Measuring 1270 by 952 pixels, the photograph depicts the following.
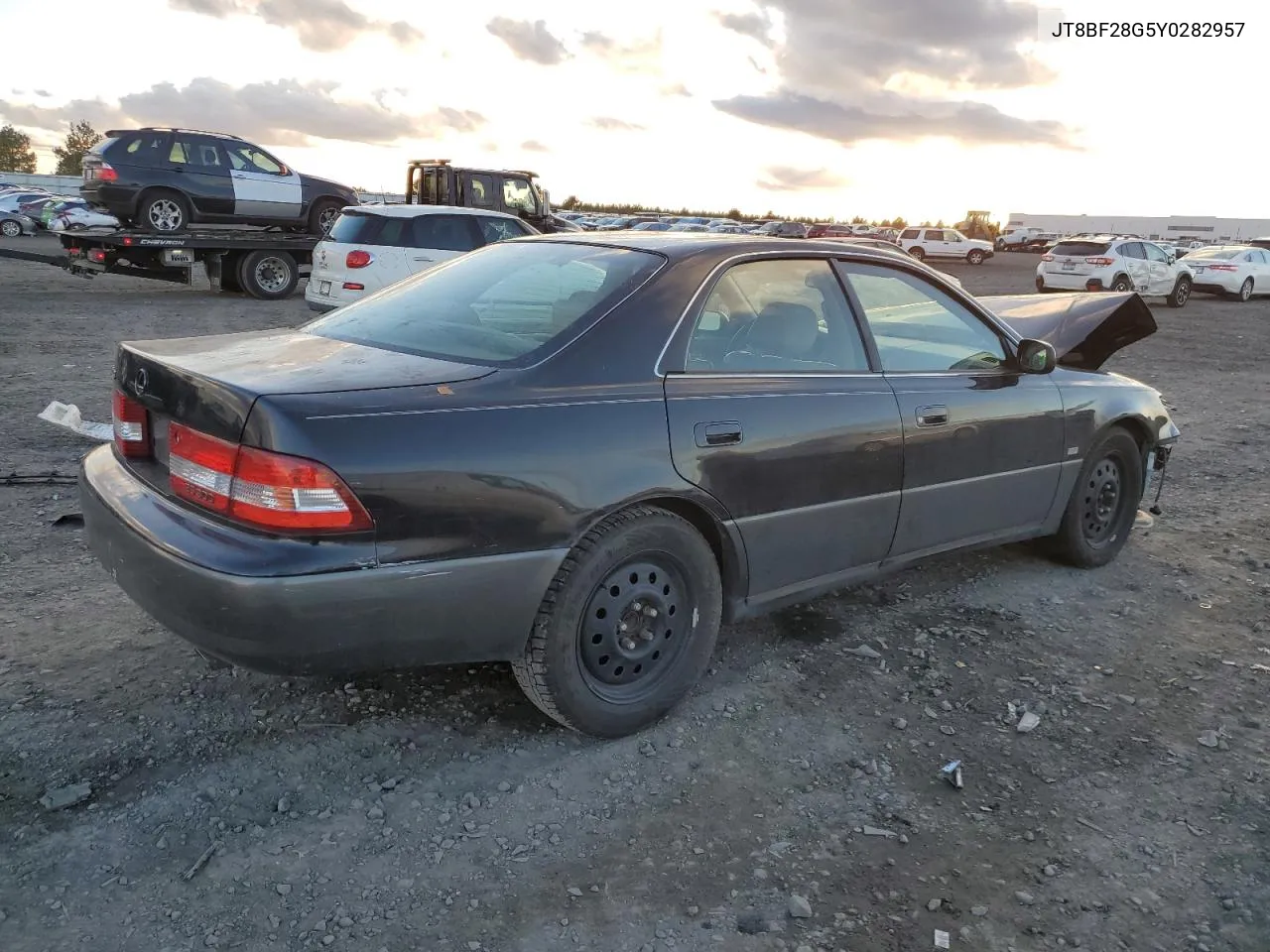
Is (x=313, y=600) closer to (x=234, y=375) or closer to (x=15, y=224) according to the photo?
(x=234, y=375)

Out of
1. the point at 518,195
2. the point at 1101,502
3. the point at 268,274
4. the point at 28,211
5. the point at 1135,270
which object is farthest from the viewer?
the point at 28,211

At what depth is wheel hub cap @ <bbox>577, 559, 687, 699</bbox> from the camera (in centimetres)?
304

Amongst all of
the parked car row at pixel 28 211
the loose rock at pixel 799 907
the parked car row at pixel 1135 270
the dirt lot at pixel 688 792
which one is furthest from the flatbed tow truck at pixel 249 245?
the parked car row at pixel 28 211

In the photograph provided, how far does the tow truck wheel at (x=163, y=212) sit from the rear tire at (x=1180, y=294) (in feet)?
71.0

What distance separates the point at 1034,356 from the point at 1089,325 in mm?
1520

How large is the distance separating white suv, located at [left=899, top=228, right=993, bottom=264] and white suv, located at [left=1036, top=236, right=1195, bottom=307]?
19733mm

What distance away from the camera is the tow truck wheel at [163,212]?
51.2 ft

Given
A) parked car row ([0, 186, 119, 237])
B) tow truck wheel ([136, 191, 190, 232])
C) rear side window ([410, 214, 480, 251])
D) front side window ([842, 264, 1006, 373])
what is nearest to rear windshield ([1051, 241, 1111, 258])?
rear side window ([410, 214, 480, 251])

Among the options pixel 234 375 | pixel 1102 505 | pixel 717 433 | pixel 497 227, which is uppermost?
pixel 497 227

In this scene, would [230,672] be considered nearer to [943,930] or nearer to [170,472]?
[170,472]

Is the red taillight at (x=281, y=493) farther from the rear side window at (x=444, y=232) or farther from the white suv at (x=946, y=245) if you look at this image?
the white suv at (x=946, y=245)

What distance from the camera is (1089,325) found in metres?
5.51

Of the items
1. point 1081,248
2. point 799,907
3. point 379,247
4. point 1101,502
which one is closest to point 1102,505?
point 1101,502

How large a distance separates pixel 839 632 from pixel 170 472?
262 cm
